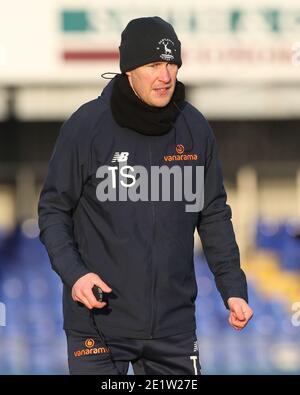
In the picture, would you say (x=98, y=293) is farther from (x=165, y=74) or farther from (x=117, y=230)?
(x=165, y=74)

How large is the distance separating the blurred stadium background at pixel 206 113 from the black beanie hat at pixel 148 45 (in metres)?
7.46

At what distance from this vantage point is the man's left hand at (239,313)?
13.9 ft

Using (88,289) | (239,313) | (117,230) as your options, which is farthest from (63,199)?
(239,313)

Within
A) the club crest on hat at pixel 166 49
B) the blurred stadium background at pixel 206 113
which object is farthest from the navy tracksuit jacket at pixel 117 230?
the blurred stadium background at pixel 206 113

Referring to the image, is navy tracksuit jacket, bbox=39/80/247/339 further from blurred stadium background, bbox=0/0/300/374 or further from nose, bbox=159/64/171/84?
blurred stadium background, bbox=0/0/300/374

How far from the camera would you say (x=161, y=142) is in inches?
167

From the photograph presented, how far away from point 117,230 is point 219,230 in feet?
1.35

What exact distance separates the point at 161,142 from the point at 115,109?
7.8 inches

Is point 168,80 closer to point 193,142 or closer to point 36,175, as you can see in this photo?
point 193,142

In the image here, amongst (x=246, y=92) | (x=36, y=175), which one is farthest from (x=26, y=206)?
(x=246, y=92)

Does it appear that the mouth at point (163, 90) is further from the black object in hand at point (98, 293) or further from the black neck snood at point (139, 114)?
the black object in hand at point (98, 293)

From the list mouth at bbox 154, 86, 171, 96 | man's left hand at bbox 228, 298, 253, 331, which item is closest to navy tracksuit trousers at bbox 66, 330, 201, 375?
man's left hand at bbox 228, 298, 253, 331

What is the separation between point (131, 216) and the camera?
415 cm

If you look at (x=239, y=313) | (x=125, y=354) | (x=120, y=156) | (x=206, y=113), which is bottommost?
(x=125, y=354)
